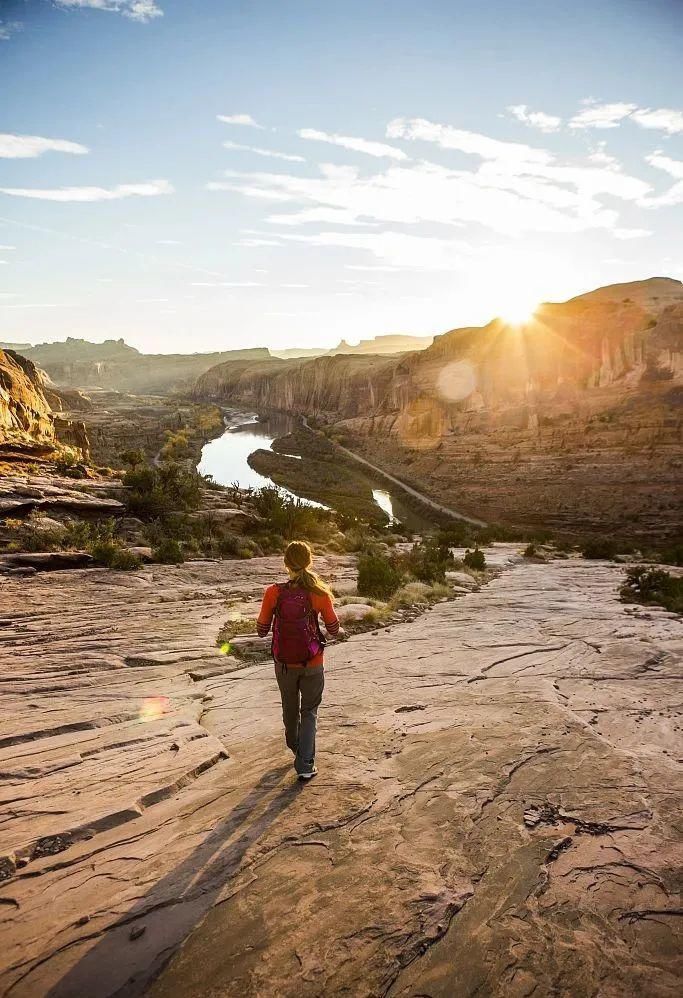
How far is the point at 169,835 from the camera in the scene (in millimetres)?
3141

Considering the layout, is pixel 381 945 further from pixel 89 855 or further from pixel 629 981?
pixel 89 855

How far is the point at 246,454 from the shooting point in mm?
59844

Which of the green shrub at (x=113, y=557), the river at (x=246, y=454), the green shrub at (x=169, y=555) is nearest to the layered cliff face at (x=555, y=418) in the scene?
the river at (x=246, y=454)

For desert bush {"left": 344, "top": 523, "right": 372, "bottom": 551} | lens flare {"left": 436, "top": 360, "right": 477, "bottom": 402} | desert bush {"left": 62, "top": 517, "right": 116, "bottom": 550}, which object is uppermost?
lens flare {"left": 436, "top": 360, "right": 477, "bottom": 402}

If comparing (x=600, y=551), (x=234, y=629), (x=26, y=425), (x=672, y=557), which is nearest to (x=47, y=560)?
(x=234, y=629)

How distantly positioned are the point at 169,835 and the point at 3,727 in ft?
7.13

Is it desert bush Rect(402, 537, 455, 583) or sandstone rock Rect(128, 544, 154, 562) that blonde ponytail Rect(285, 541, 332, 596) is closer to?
sandstone rock Rect(128, 544, 154, 562)

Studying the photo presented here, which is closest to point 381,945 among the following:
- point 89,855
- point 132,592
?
point 89,855

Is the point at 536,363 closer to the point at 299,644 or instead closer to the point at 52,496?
the point at 52,496

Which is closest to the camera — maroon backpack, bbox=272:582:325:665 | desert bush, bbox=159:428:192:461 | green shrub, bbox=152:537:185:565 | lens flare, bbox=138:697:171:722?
maroon backpack, bbox=272:582:325:665

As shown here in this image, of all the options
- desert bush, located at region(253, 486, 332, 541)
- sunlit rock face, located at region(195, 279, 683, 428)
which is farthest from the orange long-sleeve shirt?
sunlit rock face, located at region(195, 279, 683, 428)

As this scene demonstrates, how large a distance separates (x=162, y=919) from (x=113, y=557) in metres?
9.17

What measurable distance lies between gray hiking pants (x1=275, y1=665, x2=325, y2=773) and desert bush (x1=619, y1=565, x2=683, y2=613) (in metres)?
9.88

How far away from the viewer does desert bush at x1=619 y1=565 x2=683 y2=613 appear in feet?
37.6
